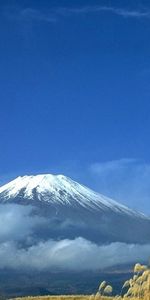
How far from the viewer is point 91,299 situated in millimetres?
12781

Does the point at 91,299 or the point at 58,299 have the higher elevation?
the point at 58,299

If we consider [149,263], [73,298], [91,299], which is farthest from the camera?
[73,298]

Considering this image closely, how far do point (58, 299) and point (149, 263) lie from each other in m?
22.3

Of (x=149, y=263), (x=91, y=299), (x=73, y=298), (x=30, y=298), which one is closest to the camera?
(x=149, y=263)

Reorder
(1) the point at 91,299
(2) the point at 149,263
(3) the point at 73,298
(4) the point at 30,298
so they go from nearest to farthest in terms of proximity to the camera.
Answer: (2) the point at 149,263 < (1) the point at 91,299 < (3) the point at 73,298 < (4) the point at 30,298

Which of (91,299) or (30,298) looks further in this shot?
(30,298)

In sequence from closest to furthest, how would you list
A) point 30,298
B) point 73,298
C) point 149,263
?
1. point 149,263
2. point 73,298
3. point 30,298

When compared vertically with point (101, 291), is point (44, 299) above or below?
above

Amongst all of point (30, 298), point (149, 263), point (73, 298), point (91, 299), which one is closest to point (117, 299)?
point (91, 299)

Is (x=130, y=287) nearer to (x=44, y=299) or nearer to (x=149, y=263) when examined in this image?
(x=149, y=263)

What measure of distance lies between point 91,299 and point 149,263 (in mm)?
1456

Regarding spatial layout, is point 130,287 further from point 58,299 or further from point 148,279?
point 58,299

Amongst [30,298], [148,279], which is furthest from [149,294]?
[30,298]

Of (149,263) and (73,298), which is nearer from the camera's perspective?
(149,263)
